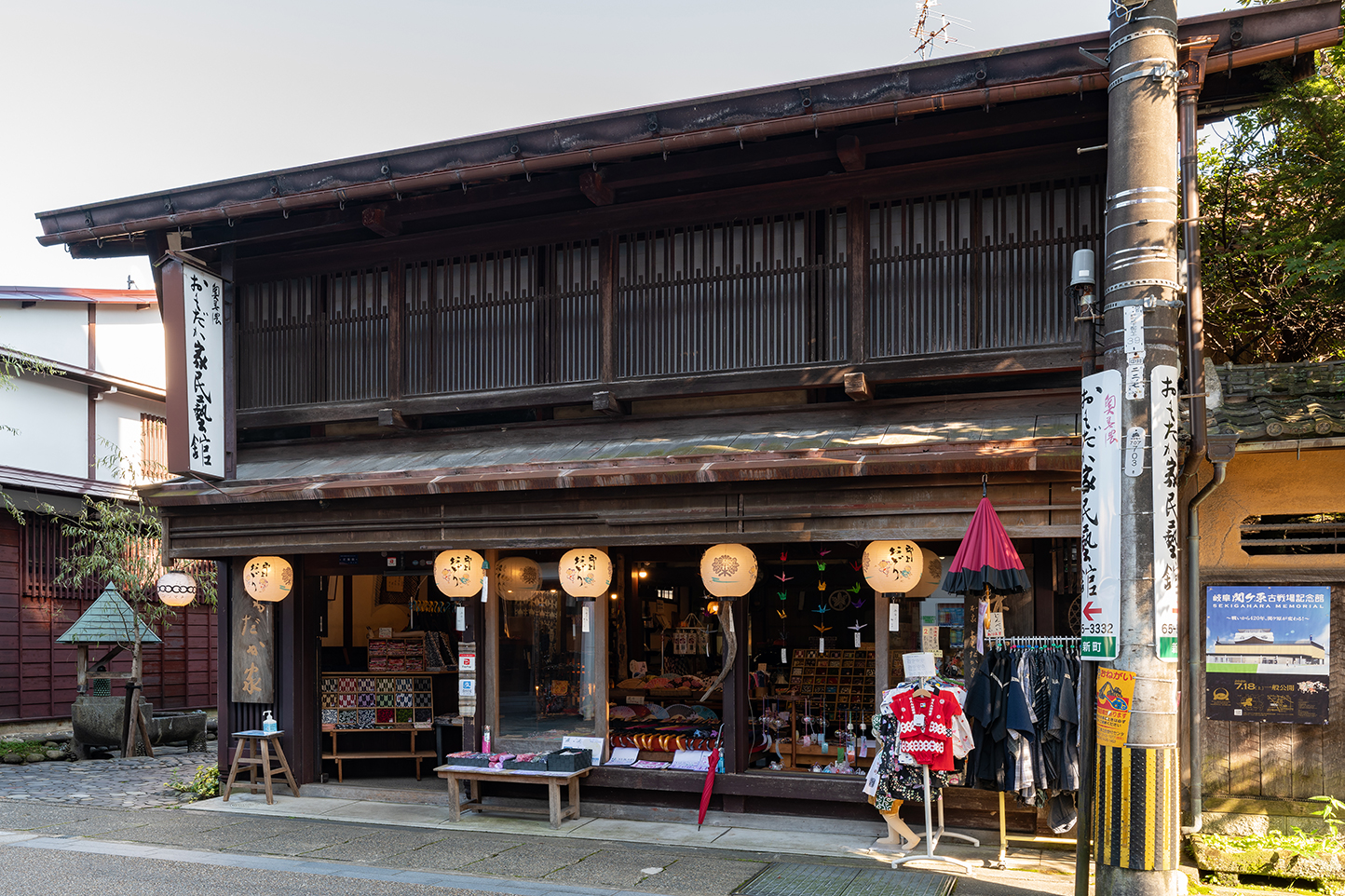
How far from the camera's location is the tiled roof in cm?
825

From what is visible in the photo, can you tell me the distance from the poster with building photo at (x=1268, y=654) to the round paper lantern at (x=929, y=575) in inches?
93.7

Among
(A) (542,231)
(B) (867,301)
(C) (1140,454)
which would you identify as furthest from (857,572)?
(C) (1140,454)

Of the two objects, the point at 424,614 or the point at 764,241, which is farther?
the point at 424,614

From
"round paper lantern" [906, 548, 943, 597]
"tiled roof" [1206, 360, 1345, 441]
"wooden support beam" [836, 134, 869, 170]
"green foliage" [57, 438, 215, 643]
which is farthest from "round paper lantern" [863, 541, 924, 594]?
"green foliage" [57, 438, 215, 643]

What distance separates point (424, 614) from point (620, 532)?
640 centimetres

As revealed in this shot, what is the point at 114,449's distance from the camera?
22.0 meters

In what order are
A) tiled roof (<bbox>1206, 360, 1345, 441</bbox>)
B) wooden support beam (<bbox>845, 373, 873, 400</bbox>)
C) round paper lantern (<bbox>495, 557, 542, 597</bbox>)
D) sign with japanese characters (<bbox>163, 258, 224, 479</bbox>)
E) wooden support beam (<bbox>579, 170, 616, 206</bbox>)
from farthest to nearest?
round paper lantern (<bbox>495, 557, 542, 597</bbox>) < sign with japanese characters (<bbox>163, 258, 224, 479</bbox>) < wooden support beam (<bbox>579, 170, 616, 206</bbox>) < wooden support beam (<bbox>845, 373, 873, 400</bbox>) < tiled roof (<bbox>1206, 360, 1345, 441</bbox>)

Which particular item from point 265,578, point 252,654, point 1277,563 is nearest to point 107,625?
point 252,654

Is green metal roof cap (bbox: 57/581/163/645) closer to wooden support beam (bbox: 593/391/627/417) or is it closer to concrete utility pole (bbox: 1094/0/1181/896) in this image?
wooden support beam (bbox: 593/391/627/417)

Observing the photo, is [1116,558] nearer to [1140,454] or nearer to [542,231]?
[1140,454]

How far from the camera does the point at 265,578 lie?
12570 mm

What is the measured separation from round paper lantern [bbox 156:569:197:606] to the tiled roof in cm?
1187

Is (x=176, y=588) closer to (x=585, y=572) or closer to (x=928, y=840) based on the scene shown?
(x=585, y=572)

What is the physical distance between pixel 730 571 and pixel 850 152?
431cm
